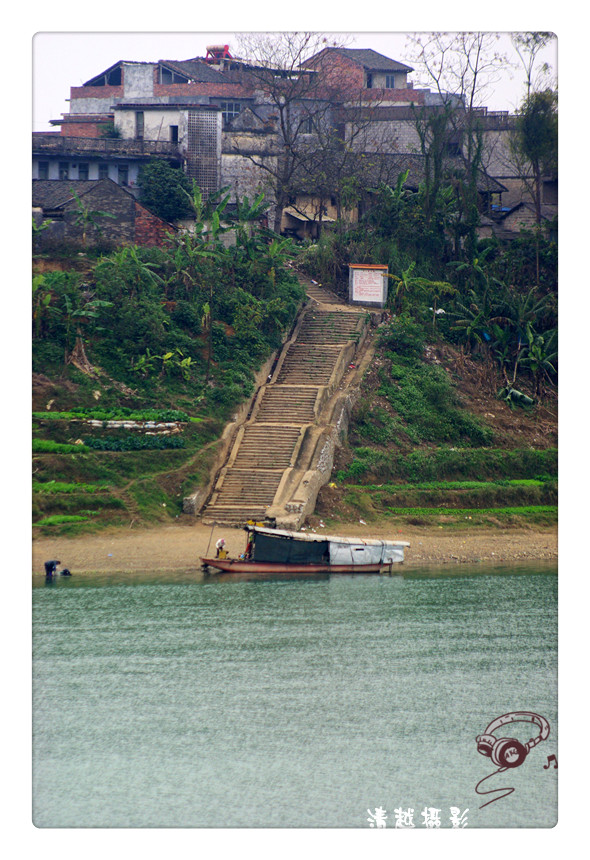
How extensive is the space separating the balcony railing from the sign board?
12.8m

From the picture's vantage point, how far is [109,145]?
50438 millimetres

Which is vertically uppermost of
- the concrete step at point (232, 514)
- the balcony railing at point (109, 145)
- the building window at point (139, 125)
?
the building window at point (139, 125)

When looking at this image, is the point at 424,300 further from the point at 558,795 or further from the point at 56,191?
the point at 558,795

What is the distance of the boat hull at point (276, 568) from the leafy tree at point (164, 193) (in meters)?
23.4

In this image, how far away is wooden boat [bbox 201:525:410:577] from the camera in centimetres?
2902

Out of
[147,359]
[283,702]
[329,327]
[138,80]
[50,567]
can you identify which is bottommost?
[283,702]

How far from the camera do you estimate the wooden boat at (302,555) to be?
95.2 feet

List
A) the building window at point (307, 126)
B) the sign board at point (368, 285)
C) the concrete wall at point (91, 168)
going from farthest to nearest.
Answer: the building window at point (307, 126)
the concrete wall at point (91, 168)
the sign board at point (368, 285)

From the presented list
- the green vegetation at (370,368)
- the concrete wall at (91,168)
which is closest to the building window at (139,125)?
the concrete wall at (91,168)

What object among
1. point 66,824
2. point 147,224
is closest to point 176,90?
point 147,224

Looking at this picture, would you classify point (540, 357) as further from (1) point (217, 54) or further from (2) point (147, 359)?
(1) point (217, 54)

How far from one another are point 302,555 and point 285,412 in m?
8.88

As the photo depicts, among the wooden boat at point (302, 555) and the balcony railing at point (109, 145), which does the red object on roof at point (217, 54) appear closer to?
the balcony railing at point (109, 145)

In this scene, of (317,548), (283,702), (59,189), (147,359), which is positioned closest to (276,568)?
(317,548)
